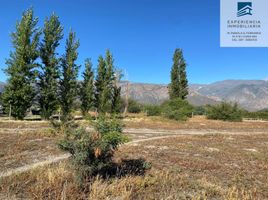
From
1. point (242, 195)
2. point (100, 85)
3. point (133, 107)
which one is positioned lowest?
point (242, 195)

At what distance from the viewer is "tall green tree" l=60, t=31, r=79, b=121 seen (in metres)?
42.6

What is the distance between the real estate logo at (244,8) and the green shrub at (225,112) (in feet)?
131

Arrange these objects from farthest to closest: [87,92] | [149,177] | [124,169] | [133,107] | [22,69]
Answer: [133,107], [87,92], [22,69], [124,169], [149,177]

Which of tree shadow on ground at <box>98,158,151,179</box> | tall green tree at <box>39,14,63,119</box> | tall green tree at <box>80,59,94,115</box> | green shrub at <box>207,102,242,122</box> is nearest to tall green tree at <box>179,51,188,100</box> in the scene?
green shrub at <box>207,102,242,122</box>

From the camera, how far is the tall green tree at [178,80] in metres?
65.6

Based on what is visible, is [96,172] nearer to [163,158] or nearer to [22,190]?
[22,190]

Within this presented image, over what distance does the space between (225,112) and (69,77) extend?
34.3 metres

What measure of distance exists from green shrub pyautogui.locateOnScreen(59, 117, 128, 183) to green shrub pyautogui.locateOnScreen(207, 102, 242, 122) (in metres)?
57.0

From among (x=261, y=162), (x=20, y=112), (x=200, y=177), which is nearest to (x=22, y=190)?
(x=200, y=177)

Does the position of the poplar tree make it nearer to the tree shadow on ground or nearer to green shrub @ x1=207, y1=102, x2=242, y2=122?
green shrub @ x1=207, y1=102, x2=242, y2=122

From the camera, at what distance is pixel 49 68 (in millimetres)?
41531

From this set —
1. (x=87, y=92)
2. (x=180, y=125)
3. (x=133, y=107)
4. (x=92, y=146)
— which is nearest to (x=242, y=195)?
(x=92, y=146)

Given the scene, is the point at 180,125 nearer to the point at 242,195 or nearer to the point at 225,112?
the point at 225,112

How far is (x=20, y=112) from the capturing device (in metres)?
38.7
